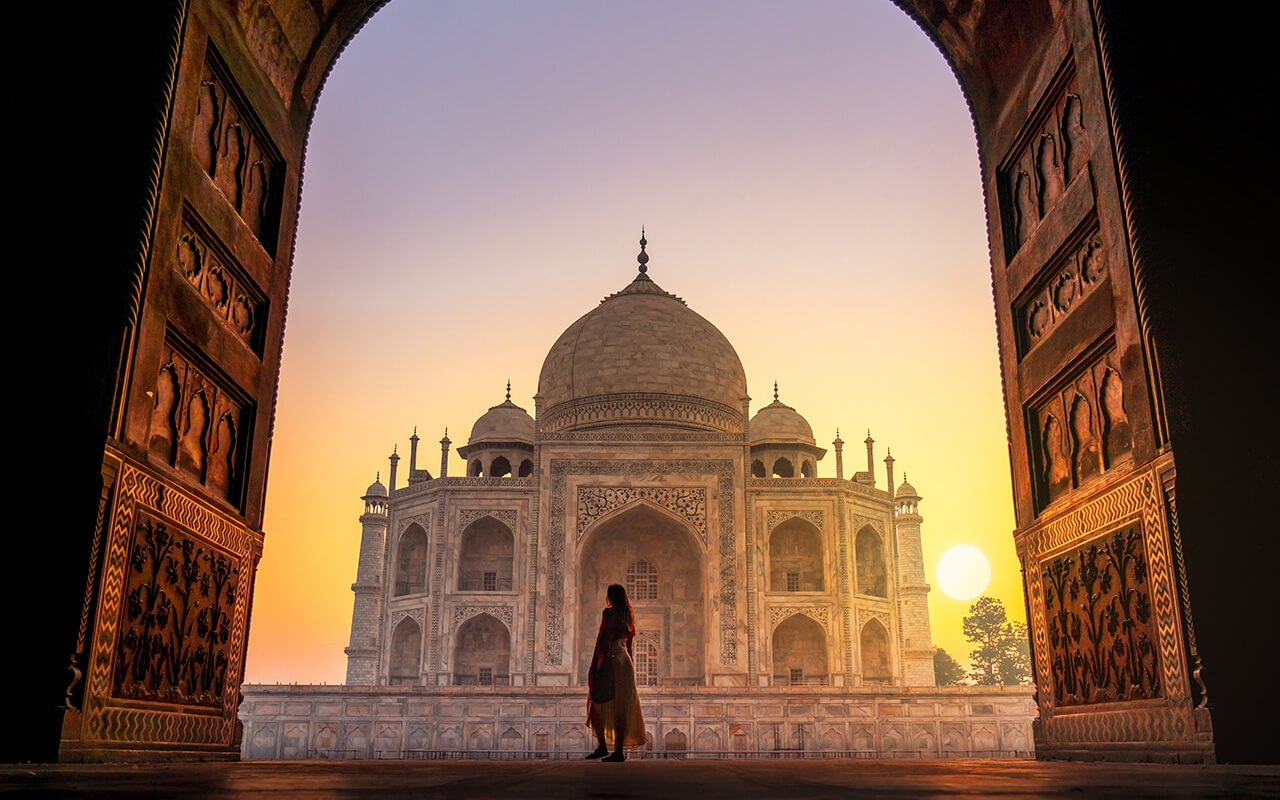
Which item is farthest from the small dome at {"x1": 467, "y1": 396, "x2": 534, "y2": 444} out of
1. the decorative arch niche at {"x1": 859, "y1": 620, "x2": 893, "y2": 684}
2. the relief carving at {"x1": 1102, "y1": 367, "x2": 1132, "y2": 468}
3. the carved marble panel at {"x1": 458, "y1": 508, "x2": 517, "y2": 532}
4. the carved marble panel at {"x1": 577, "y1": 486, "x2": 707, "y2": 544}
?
the relief carving at {"x1": 1102, "y1": 367, "x2": 1132, "y2": 468}

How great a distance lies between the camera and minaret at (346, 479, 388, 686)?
25719mm

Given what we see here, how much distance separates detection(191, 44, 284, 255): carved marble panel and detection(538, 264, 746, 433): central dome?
20197 mm

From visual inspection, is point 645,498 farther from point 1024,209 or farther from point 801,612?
point 1024,209

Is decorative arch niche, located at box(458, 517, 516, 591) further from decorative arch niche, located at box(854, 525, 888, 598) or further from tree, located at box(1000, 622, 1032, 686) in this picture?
tree, located at box(1000, 622, 1032, 686)

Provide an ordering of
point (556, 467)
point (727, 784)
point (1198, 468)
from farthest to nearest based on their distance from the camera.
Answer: point (556, 467)
point (1198, 468)
point (727, 784)

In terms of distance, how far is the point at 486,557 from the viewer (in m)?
24.3

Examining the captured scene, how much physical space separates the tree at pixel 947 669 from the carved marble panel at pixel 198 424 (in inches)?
1744

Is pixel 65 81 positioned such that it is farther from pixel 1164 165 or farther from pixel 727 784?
pixel 1164 165

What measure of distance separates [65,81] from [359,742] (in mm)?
13385

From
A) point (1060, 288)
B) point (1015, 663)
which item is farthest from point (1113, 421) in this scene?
point (1015, 663)

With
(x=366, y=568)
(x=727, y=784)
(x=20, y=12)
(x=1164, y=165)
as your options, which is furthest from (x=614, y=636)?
(x=366, y=568)

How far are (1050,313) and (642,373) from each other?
844 inches

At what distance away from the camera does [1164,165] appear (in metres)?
4.96

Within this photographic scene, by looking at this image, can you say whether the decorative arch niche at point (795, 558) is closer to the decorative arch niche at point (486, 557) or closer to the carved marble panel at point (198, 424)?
the decorative arch niche at point (486, 557)
